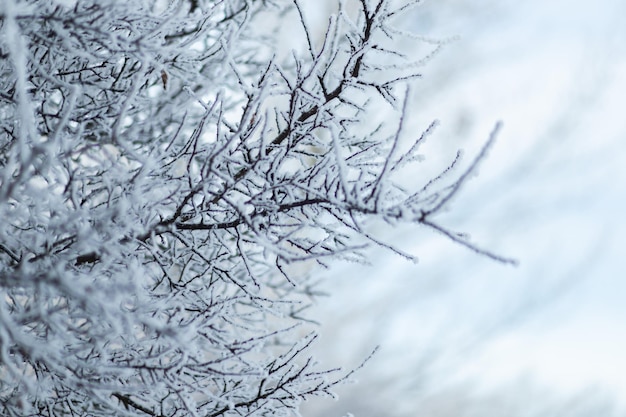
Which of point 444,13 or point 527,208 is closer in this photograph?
point 444,13

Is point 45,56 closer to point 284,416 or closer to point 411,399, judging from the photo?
point 284,416

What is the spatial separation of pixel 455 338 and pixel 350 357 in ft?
7.85

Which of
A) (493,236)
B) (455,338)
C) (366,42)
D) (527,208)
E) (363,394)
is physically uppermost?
(527,208)

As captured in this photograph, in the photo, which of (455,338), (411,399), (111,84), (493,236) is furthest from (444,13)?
(111,84)

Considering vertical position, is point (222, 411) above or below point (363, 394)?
below

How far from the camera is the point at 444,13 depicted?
9.84m

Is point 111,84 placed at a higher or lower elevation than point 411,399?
lower

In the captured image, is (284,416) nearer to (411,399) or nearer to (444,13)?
(444,13)

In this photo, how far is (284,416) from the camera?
2.76m

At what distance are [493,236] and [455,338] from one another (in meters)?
2.30

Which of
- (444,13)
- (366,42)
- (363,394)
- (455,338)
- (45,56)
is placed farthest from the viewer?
(455,338)

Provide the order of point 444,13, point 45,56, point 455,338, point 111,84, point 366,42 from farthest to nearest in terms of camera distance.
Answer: point 455,338 → point 444,13 → point 111,84 → point 45,56 → point 366,42

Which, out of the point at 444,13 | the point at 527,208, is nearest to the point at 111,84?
the point at 444,13

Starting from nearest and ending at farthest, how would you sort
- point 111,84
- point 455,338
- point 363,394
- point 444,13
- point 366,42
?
point 366,42, point 111,84, point 444,13, point 363,394, point 455,338
